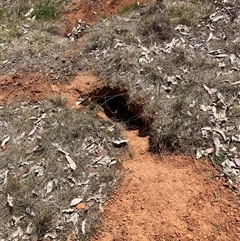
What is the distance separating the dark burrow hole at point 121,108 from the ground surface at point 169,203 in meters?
0.27

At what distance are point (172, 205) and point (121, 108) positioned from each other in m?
1.70

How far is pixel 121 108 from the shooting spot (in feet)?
17.6

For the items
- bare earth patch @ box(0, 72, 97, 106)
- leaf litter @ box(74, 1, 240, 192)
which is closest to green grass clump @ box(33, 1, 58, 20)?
leaf litter @ box(74, 1, 240, 192)

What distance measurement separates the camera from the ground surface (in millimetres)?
3885

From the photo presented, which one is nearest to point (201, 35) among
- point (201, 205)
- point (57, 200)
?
point (201, 205)

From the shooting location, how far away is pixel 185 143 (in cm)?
448

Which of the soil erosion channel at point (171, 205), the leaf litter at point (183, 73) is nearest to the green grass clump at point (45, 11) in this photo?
the leaf litter at point (183, 73)

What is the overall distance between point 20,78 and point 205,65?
97.2 inches

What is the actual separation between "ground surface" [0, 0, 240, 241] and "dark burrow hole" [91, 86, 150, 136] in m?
0.27

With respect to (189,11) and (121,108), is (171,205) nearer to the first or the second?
(121,108)

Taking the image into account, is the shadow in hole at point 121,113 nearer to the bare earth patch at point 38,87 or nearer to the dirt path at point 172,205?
the bare earth patch at point 38,87

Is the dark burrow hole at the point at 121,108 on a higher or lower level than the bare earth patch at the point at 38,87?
lower

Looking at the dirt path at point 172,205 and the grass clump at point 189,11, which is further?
the grass clump at point 189,11

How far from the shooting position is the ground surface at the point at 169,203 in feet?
12.7
